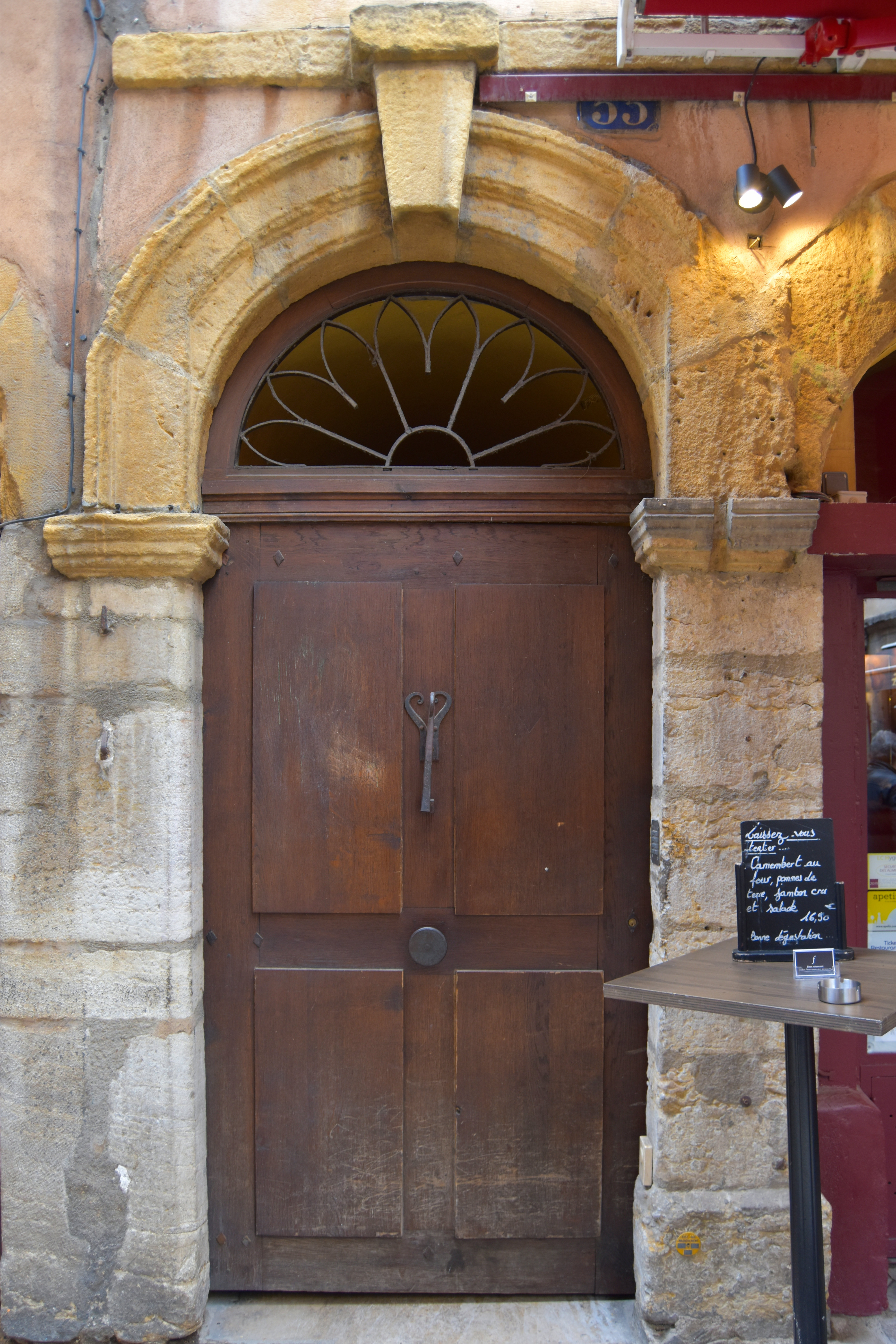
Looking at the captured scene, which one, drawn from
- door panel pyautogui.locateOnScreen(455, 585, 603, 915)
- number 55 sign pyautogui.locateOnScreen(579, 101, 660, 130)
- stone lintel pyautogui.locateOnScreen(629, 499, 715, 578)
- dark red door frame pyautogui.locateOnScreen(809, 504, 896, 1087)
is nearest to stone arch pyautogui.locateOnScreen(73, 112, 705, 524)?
number 55 sign pyautogui.locateOnScreen(579, 101, 660, 130)

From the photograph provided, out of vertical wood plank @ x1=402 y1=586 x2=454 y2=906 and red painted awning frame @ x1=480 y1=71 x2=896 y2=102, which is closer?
red painted awning frame @ x1=480 y1=71 x2=896 y2=102

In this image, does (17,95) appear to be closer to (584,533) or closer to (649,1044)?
(584,533)

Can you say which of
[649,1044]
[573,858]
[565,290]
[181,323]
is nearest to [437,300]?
[565,290]

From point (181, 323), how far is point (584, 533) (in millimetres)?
1425

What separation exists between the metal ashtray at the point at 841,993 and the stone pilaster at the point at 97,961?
1.81 m

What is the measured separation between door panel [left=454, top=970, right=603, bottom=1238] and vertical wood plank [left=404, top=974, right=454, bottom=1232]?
3cm

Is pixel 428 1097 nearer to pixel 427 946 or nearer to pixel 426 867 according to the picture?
pixel 427 946

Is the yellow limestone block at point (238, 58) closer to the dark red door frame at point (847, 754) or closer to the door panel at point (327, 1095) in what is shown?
the dark red door frame at point (847, 754)

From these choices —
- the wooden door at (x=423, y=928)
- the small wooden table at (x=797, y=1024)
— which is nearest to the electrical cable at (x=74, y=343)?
the wooden door at (x=423, y=928)

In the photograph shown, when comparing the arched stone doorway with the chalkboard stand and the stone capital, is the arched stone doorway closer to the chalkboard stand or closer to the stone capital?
the stone capital

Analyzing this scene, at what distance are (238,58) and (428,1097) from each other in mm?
3283

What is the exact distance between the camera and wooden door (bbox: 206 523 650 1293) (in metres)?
2.78

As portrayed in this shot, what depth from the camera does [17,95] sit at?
2756 millimetres

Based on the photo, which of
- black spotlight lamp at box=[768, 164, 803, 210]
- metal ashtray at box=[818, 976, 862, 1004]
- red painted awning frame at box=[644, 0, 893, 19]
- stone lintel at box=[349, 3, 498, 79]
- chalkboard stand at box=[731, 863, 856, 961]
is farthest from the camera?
stone lintel at box=[349, 3, 498, 79]
